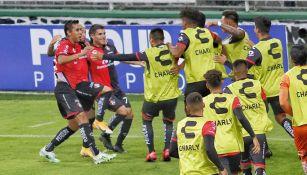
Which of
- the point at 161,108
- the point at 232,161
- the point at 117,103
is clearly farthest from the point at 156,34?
the point at 232,161

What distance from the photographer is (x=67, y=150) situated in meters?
16.1

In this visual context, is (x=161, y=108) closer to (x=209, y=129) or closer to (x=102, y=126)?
(x=102, y=126)

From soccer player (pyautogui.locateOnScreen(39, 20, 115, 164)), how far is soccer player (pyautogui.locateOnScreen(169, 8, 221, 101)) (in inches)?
64.4

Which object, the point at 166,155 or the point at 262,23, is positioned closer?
the point at 262,23

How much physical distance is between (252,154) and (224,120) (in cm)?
124

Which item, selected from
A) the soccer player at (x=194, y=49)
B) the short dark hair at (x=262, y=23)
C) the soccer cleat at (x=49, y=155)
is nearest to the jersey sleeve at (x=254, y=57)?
the short dark hair at (x=262, y=23)

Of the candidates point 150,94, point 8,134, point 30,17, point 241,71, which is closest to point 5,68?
point 30,17

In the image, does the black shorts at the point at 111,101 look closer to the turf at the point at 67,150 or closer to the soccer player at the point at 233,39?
the turf at the point at 67,150

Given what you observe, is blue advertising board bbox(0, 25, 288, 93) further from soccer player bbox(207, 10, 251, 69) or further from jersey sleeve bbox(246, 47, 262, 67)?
jersey sleeve bbox(246, 47, 262, 67)

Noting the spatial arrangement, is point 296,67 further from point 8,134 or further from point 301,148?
point 8,134

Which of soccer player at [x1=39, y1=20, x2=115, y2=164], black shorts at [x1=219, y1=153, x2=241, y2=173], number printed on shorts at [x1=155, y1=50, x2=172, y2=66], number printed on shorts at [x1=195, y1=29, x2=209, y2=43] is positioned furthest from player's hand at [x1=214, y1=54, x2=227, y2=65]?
black shorts at [x1=219, y1=153, x2=241, y2=173]

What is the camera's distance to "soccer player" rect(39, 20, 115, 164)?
14688mm

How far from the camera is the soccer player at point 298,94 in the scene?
474 inches

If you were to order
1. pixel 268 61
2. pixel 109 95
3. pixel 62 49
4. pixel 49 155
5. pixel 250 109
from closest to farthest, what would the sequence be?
pixel 250 109, pixel 268 61, pixel 62 49, pixel 49 155, pixel 109 95
